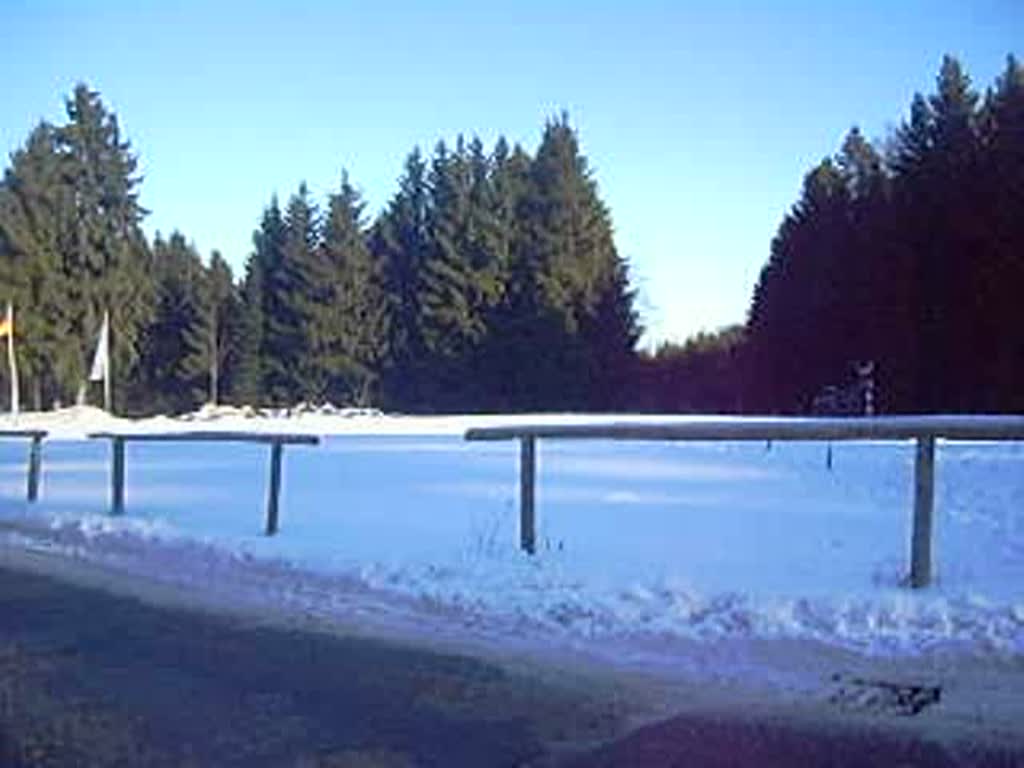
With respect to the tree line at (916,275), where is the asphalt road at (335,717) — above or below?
below

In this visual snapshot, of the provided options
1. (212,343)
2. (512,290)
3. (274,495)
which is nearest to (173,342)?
(212,343)

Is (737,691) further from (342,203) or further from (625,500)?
(342,203)

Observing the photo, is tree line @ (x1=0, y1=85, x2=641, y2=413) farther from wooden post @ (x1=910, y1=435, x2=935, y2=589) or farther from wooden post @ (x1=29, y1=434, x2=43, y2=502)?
wooden post @ (x1=910, y1=435, x2=935, y2=589)

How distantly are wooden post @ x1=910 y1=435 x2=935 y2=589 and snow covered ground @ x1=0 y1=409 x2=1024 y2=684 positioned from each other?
209 millimetres

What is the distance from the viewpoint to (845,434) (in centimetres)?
1284

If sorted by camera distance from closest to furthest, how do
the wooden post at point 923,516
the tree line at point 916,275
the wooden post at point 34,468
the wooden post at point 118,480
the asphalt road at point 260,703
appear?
the asphalt road at point 260,703 → the wooden post at point 923,516 → the wooden post at point 118,480 → the wooden post at point 34,468 → the tree line at point 916,275

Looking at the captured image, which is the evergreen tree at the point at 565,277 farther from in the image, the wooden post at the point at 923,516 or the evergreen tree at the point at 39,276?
the wooden post at the point at 923,516

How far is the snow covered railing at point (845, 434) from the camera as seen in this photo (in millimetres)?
11672

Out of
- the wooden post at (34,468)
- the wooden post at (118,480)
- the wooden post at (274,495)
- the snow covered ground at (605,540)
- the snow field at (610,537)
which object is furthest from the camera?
the wooden post at (34,468)

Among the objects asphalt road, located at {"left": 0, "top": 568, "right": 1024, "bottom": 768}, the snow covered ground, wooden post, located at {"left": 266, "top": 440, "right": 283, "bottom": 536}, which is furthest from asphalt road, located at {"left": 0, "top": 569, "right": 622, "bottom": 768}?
wooden post, located at {"left": 266, "top": 440, "right": 283, "bottom": 536}

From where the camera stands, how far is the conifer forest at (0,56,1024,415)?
55.6m

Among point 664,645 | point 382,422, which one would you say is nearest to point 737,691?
point 664,645

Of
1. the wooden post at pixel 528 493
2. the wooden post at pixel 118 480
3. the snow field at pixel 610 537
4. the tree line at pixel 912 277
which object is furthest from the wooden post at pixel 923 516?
the tree line at pixel 912 277

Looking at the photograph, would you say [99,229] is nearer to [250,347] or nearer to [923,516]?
[250,347]
